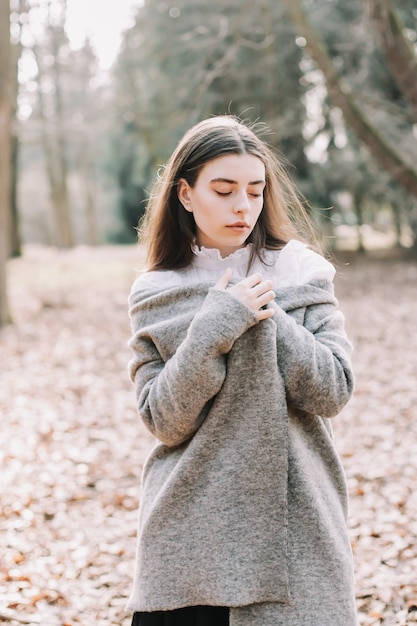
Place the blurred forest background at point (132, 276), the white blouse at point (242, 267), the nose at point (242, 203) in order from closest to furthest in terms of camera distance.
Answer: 1. the nose at point (242, 203)
2. the white blouse at point (242, 267)
3. the blurred forest background at point (132, 276)

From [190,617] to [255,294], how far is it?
0.95 meters

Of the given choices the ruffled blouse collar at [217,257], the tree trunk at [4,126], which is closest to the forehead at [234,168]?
the ruffled blouse collar at [217,257]

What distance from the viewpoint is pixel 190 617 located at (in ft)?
6.31

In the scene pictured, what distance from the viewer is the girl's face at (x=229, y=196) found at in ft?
6.09

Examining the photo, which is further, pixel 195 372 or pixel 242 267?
pixel 242 267

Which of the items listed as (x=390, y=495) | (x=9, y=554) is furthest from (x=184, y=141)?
(x=390, y=495)

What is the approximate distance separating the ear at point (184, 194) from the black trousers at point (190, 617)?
3.76ft

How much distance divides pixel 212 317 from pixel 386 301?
419 inches

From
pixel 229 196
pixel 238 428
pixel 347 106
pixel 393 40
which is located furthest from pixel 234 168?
pixel 347 106

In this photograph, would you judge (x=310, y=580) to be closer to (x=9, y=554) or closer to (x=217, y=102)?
(x=9, y=554)

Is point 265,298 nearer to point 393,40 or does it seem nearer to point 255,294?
point 255,294

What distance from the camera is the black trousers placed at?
6.22 ft

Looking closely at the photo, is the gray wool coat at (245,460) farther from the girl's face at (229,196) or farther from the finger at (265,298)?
the girl's face at (229,196)

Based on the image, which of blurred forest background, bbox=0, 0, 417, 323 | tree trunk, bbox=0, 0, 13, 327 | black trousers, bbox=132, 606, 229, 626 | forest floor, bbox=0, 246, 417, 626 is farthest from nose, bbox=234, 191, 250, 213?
blurred forest background, bbox=0, 0, 417, 323
